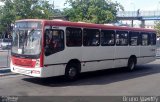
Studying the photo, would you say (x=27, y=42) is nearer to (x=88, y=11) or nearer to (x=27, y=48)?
(x=27, y=48)

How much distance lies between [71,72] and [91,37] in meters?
2.21

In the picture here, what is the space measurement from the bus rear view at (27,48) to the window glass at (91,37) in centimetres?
282

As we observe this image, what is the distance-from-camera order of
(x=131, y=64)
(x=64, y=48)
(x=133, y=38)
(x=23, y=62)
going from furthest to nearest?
(x=133, y=38), (x=131, y=64), (x=64, y=48), (x=23, y=62)

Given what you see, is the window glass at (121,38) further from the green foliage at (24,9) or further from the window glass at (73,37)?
the green foliage at (24,9)

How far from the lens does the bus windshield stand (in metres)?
12.0

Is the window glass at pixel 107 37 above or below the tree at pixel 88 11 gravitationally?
below

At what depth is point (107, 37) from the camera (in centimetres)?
1592

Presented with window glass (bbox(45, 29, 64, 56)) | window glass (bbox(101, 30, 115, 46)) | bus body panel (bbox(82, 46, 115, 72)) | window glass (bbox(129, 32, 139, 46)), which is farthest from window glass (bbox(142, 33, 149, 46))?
window glass (bbox(45, 29, 64, 56))

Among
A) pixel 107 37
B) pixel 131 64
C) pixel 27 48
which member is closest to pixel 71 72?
pixel 27 48

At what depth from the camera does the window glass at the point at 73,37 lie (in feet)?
43.4

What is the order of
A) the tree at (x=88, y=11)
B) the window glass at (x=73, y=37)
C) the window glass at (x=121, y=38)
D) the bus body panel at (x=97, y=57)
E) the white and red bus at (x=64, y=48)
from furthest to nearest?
1. the tree at (x=88, y=11)
2. the window glass at (x=121, y=38)
3. the bus body panel at (x=97, y=57)
4. the window glass at (x=73, y=37)
5. the white and red bus at (x=64, y=48)

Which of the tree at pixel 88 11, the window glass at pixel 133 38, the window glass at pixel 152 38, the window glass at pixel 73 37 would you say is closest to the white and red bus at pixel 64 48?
the window glass at pixel 73 37

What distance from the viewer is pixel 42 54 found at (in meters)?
11.9

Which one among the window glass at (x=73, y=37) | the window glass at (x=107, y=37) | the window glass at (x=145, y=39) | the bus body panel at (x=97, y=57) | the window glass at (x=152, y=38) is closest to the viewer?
the window glass at (x=73, y=37)
